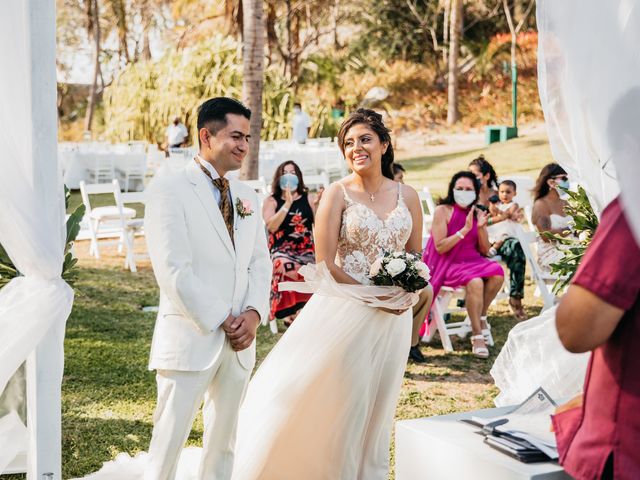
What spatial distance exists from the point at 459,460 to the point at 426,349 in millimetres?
4923

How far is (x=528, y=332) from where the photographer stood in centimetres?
564

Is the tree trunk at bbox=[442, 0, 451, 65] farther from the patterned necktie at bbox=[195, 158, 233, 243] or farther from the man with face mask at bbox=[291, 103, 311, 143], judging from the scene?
the patterned necktie at bbox=[195, 158, 233, 243]

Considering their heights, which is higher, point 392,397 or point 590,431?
point 590,431

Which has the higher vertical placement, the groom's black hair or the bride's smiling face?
the groom's black hair

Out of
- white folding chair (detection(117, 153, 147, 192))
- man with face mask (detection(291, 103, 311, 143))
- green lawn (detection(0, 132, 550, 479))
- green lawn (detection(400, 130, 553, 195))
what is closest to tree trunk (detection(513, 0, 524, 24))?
green lawn (detection(400, 130, 553, 195))

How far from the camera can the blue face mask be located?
28.8 feet

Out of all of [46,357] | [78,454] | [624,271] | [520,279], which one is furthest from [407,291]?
[520,279]

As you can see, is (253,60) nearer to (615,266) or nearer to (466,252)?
(466,252)

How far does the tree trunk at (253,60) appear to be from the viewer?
12250 mm

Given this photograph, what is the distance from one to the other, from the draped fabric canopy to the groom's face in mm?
1389

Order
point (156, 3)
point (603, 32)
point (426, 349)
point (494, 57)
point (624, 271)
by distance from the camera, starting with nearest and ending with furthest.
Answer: point (624, 271) → point (603, 32) → point (426, 349) → point (494, 57) → point (156, 3)

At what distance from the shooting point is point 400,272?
4.82m

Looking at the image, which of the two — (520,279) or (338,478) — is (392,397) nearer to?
(338,478)

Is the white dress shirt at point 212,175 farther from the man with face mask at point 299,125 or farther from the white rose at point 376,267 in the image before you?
the man with face mask at point 299,125
